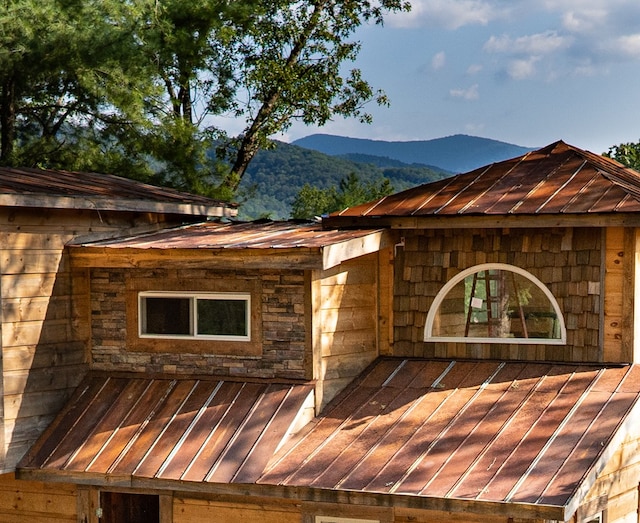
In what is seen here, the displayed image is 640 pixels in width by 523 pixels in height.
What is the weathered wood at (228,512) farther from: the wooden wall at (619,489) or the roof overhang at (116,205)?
the roof overhang at (116,205)

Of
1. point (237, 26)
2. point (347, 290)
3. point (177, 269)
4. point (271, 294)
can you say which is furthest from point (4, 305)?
point (237, 26)

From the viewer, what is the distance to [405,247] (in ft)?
36.9

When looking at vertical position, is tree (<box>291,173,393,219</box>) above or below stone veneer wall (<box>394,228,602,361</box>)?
above

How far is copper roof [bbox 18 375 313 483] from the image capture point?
31.7 feet

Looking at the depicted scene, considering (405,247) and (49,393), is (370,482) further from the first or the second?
(49,393)

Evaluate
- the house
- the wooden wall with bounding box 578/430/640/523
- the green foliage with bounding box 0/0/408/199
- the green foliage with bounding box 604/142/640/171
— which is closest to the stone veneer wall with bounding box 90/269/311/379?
the house

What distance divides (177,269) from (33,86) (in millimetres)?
8014

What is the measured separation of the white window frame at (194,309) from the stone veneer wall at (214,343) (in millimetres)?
78

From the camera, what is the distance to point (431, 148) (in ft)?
447

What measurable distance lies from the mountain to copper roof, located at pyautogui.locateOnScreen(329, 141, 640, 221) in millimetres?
105616

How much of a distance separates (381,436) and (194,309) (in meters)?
2.56

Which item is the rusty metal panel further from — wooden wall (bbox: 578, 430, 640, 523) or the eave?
wooden wall (bbox: 578, 430, 640, 523)

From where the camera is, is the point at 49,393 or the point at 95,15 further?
the point at 95,15

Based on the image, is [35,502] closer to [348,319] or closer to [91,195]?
[91,195]
